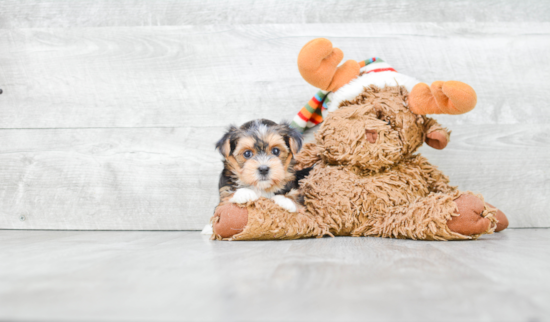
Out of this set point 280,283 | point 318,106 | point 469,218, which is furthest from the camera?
point 318,106

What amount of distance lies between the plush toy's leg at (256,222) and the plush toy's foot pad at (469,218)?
54cm

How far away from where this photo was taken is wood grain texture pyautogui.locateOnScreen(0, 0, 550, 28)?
202 cm

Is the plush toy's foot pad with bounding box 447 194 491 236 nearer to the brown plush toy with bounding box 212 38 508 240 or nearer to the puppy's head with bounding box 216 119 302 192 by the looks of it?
the brown plush toy with bounding box 212 38 508 240

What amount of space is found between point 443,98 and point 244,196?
82cm

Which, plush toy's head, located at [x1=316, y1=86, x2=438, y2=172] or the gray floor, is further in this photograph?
plush toy's head, located at [x1=316, y1=86, x2=438, y2=172]

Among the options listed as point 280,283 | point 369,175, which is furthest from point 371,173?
point 280,283

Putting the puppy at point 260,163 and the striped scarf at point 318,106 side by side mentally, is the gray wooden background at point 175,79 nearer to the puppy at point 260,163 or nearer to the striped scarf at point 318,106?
the striped scarf at point 318,106

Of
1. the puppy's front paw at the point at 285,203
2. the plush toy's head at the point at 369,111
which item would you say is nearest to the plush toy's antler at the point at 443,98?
the plush toy's head at the point at 369,111

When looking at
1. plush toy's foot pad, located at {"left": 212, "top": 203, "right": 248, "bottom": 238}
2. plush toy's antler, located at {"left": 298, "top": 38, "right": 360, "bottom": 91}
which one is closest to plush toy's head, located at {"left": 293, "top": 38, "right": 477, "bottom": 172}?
plush toy's antler, located at {"left": 298, "top": 38, "right": 360, "bottom": 91}

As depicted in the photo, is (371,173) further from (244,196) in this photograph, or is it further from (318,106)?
(244,196)

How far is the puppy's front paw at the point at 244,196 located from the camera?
4.60ft

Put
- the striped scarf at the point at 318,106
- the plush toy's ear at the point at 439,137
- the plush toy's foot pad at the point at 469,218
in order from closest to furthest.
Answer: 1. the plush toy's foot pad at the point at 469,218
2. the plush toy's ear at the point at 439,137
3. the striped scarf at the point at 318,106

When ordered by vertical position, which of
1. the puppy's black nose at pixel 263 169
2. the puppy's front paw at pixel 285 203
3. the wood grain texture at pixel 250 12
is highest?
the wood grain texture at pixel 250 12

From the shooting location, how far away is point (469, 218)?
132 cm
